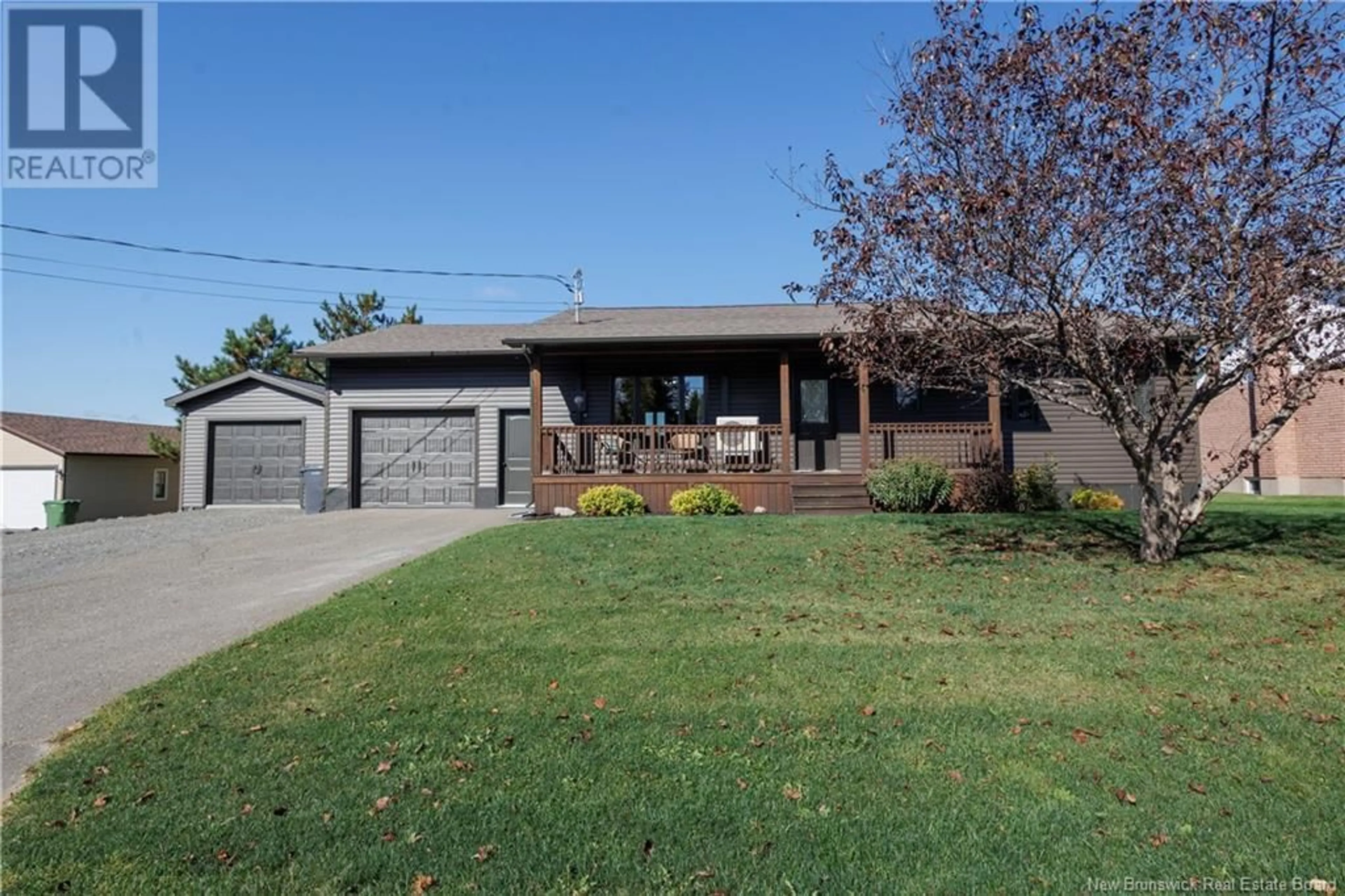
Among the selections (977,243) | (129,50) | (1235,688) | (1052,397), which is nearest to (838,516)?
(1052,397)

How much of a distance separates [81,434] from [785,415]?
27.3 m

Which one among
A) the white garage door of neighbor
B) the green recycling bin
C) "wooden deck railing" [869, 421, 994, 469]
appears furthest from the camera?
the white garage door of neighbor

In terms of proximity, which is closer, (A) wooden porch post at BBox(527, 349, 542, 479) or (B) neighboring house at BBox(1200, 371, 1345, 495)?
(A) wooden porch post at BBox(527, 349, 542, 479)

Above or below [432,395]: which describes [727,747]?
below

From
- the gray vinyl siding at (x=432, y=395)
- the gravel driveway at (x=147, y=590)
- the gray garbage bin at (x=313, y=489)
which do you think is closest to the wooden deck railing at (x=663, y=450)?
the gravel driveway at (x=147, y=590)

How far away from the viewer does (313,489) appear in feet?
53.6

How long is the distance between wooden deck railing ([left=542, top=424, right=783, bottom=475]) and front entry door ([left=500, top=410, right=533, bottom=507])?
2350 mm

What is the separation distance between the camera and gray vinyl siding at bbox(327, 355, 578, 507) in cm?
1638

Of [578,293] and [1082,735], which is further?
[578,293]

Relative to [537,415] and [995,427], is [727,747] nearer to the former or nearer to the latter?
[537,415]

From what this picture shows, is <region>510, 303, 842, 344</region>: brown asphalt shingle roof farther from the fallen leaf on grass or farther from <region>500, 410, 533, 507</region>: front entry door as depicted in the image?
the fallen leaf on grass

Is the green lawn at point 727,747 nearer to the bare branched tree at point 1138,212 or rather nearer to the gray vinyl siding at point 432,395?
the bare branched tree at point 1138,212

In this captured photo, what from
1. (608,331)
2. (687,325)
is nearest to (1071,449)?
(687,325)

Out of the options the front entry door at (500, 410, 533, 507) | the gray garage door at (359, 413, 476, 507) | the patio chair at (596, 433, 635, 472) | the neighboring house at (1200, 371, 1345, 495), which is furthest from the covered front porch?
the neighboring house at (1200, 371, 1345, 495)
